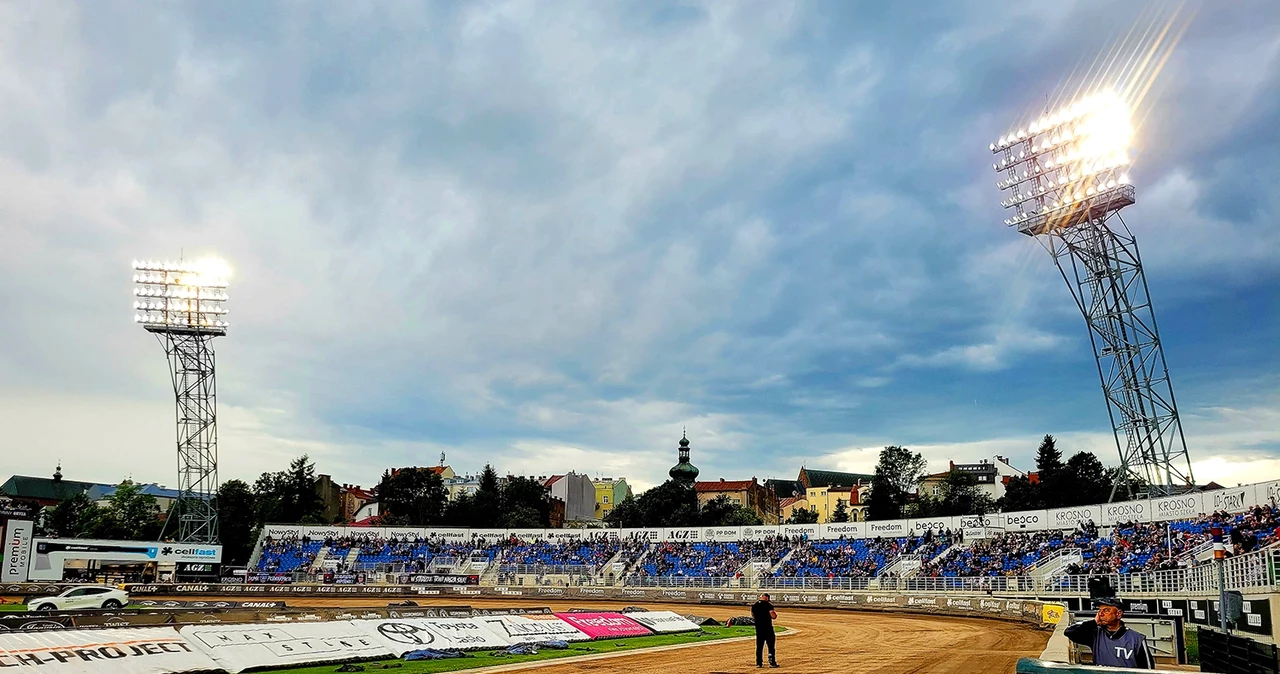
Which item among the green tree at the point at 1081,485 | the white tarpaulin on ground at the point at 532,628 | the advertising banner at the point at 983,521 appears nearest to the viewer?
the white tarpaulin on ground at the point at 532,628

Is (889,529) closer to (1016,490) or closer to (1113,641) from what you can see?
(1016,490)

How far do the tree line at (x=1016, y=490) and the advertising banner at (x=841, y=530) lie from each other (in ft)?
40.6

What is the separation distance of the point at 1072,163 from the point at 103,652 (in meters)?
51.6

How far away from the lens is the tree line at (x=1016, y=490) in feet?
285

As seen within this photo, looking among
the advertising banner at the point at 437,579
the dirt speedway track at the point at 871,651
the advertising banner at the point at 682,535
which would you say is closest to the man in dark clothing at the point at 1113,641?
the dirt speedway track at the point at 871,651

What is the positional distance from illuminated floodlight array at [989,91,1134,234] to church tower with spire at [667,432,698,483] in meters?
93.2

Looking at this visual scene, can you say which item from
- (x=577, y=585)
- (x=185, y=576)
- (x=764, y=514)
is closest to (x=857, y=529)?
(x=577, y=585)

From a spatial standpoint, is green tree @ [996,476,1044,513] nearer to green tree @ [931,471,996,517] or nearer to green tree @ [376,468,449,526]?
green tree @ [931,471,996,517]

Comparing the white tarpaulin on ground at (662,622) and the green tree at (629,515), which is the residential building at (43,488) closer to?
the green tree at (629,515)

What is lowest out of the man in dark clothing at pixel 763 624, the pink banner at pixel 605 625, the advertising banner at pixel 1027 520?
the pink banner at pixel 605 625

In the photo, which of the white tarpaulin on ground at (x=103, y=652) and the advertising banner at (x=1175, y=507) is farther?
the advertising banner at (x=1175, y=507)

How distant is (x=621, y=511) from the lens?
387 ft

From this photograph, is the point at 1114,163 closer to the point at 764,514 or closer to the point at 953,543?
the point at 953,543

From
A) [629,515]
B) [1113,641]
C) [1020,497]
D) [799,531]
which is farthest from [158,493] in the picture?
[1113,641]
